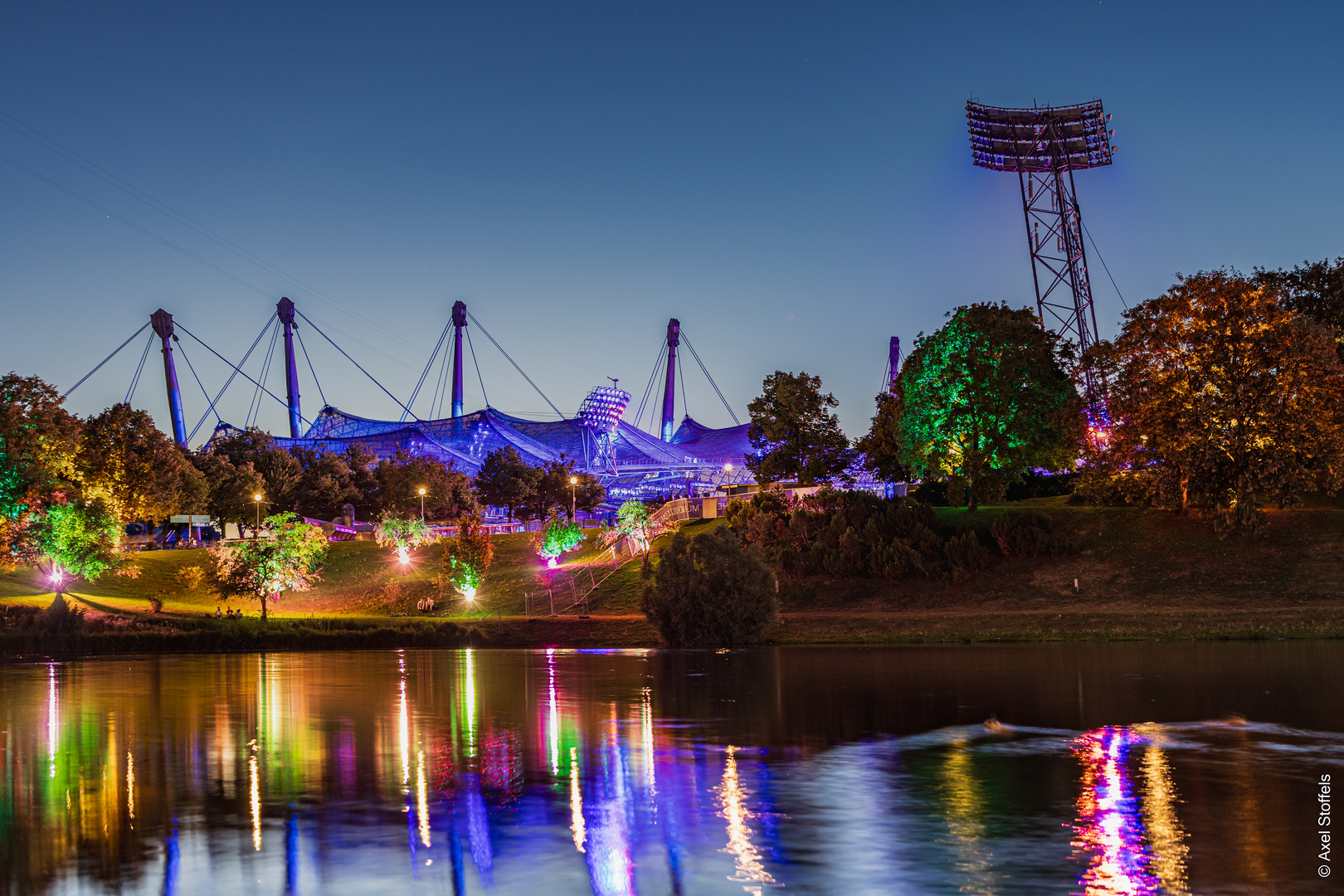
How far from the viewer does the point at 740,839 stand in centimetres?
942

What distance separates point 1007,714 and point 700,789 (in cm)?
732

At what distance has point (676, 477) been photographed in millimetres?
172625

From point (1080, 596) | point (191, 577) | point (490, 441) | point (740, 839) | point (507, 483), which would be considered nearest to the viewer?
point (740, 839)

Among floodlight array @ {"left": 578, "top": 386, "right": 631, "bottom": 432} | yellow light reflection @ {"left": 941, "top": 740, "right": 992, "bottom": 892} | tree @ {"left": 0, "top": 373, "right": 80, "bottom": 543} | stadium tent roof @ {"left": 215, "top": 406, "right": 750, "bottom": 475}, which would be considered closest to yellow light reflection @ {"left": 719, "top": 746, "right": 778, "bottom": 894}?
yellow light reflection @ {"left": 941, "top": 740, "right": 992, "bottom": 892}

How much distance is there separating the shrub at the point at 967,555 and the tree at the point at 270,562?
101ft

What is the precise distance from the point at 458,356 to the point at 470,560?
429 ft

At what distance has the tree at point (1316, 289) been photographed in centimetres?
5175

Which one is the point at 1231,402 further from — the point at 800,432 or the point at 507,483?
the point at 507,483

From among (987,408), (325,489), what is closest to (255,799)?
(987,408)

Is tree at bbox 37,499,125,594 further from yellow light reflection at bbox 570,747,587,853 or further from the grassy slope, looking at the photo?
yellow light reflection at bbox 570,747,587,853

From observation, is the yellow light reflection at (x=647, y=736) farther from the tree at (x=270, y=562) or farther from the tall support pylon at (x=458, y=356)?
the tall support pylon at (x=458, y=356)

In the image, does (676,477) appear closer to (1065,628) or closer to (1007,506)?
(1007,506)

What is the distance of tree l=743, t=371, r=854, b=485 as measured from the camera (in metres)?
64.6

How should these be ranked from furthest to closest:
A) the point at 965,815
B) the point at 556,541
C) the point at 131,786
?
the point at 556,541, the point at 131,786, the point at 965,815
